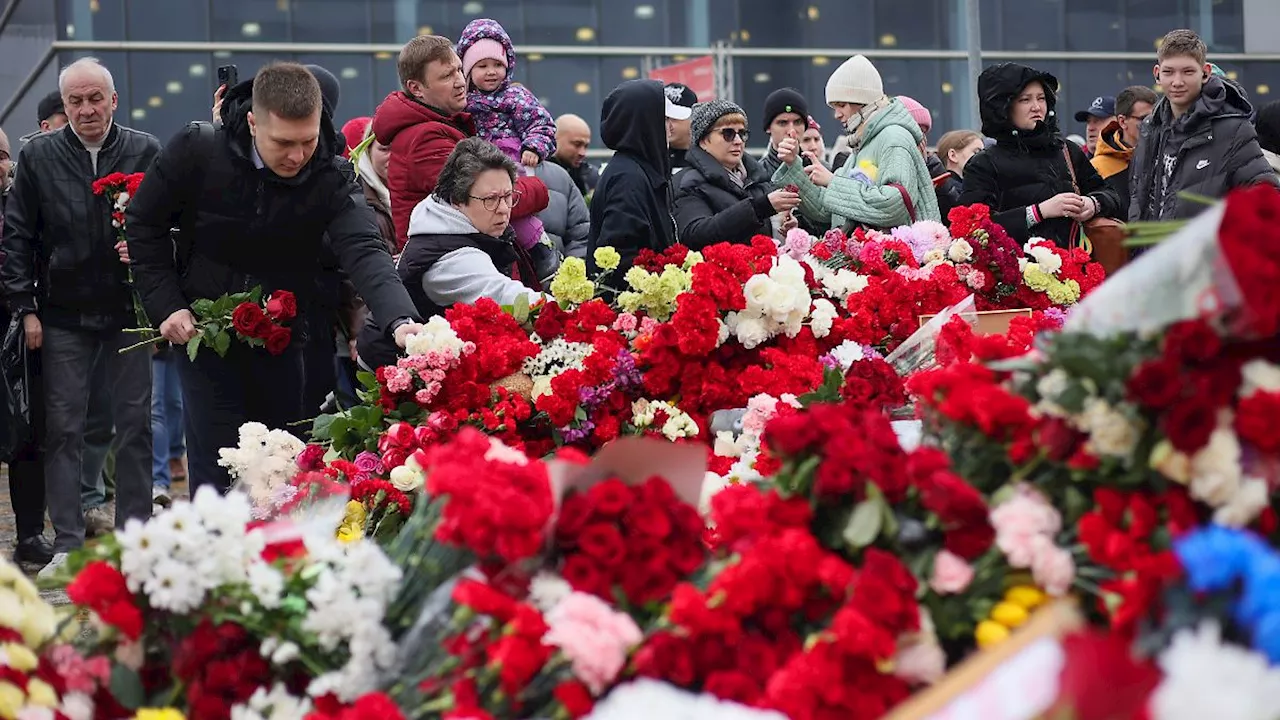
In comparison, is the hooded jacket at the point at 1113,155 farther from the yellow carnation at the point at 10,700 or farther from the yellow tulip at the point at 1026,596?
the yellow carnation at the point at 10,700

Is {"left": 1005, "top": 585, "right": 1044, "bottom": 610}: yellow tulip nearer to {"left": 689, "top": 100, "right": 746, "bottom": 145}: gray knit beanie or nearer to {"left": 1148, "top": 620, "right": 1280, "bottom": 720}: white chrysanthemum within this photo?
{"left": 1148, "top": 620, "right": 1280, "bottom": 720}: white chrysanthemum

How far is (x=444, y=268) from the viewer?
5.38 meters

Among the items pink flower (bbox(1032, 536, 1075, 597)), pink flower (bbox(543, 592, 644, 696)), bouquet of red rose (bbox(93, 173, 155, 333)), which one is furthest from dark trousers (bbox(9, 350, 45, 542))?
pink flower (bbox(1032, 536, 1075, 597))

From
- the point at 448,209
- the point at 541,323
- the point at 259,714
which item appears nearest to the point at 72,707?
the point at 259,714

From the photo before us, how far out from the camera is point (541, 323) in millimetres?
4777

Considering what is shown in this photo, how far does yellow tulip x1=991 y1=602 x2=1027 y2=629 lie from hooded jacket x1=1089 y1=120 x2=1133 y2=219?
677cm

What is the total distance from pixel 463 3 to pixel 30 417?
1135cm

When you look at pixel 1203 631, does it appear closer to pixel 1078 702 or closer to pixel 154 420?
pixel 1078 702

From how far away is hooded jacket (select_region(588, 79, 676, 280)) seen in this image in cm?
575

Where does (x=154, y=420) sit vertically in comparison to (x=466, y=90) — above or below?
below

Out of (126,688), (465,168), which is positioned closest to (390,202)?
(465,168)

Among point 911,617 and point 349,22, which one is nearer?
point 911,617

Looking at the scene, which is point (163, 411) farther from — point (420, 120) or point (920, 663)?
point (920, 663)

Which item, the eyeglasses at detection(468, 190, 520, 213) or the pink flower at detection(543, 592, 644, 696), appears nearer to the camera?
the pink flower at detection(543, 592, 644, 696)
